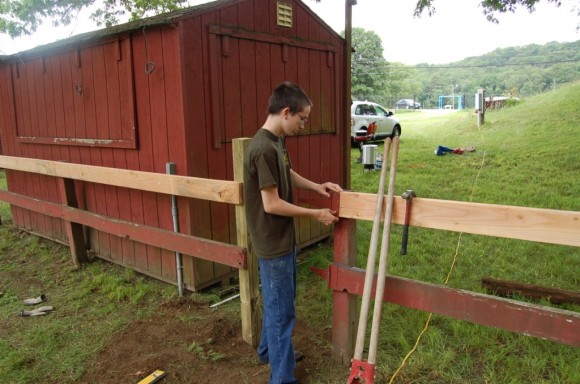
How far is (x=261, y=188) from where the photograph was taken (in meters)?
2.36

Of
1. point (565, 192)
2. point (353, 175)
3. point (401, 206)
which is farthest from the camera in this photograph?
point (353, 175)

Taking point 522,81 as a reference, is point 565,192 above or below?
below

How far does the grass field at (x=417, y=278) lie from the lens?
296 cm

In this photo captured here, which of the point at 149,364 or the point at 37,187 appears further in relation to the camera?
the point at 37,187

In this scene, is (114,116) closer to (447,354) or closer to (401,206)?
(401,206)

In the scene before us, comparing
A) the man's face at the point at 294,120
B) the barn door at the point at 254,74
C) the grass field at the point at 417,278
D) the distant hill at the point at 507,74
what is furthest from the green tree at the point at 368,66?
the man's face at the point at 294,120

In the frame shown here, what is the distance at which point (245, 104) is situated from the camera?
15.0 feet

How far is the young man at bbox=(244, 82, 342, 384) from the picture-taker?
239 cm

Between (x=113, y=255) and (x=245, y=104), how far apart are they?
238 centimetres

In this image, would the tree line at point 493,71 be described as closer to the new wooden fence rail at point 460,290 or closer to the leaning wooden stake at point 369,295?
the new wooden fence rail at point 460,290

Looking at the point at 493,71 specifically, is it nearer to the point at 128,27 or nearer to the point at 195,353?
the point at 128,27

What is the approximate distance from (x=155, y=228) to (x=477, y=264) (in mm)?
3309

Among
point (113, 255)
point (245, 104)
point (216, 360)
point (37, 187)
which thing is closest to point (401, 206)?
point (216, 360)

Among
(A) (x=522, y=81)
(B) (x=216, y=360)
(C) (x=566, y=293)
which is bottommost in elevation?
(B) (x=216, y=360)
